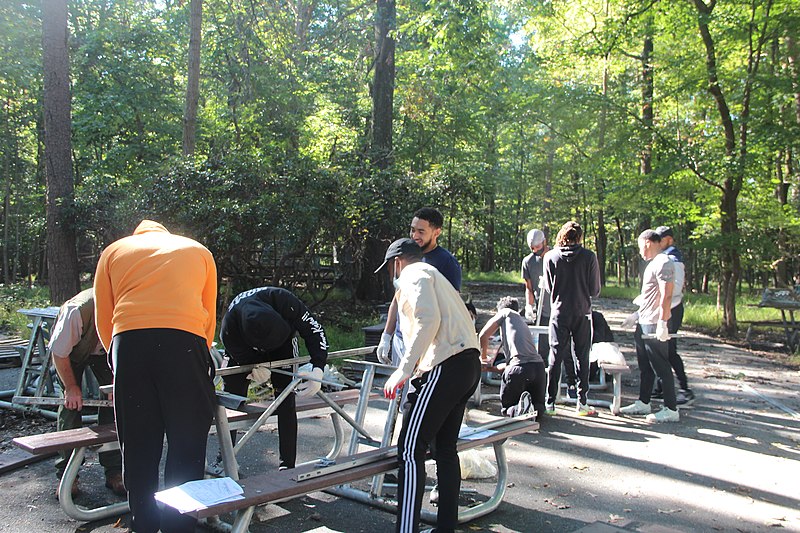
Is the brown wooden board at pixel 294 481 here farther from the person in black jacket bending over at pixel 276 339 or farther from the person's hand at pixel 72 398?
the person's hand at pixel 72 398

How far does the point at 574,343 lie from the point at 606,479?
6.75 ft

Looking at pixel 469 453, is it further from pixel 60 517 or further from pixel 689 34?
pixel 689 34

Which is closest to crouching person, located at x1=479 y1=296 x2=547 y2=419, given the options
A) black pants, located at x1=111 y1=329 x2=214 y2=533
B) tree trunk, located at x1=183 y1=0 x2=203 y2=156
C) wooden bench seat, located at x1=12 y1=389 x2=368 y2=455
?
wooden bench seat, located at x1=12 y1=389 x2=368 y2=455

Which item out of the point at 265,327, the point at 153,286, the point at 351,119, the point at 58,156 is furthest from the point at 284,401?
the point at 351,119

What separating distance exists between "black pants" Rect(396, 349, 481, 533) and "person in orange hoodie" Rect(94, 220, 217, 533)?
103cm

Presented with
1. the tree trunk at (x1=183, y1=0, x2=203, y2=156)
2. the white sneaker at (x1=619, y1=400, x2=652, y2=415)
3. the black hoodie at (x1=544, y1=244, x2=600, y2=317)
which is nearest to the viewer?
the black hoodie at (x1=544, y1=244, x2=600, y2=317)

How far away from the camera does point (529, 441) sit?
19.7 ft

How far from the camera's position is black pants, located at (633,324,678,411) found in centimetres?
666

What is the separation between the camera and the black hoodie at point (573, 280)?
680 cm

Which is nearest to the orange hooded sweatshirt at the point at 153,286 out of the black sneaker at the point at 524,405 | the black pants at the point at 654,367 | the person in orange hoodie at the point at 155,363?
the person in orange hoodie at the point at 155,363

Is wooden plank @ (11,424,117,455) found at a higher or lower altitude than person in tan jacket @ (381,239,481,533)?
lower

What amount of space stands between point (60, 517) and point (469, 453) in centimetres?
276

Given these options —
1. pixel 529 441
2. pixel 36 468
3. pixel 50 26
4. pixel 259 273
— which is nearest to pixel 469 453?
pixel 529 441

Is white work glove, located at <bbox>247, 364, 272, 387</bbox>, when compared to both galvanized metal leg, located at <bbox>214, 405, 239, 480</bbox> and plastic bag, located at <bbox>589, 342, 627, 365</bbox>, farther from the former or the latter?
plastic bag, located at <bbox>589, 342, 627, 365</bbox>
